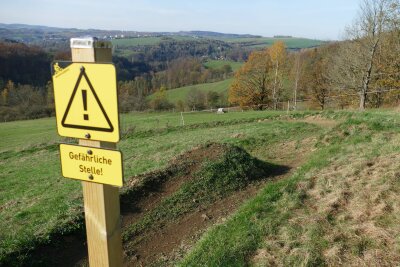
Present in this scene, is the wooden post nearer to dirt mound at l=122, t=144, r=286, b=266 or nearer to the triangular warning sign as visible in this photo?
the triangular warning sign

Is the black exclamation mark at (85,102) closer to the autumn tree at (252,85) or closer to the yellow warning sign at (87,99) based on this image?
the yellow warning sign at (87,99)

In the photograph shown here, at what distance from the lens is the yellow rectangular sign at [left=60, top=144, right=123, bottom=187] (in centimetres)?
263

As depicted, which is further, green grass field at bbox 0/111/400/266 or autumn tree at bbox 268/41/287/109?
autumn tree at bbox 268/41/287/109

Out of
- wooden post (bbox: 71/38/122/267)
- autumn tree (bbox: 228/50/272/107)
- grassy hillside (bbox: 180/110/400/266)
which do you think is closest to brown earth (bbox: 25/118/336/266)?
grassy hillside (bbox: 180/110/400/266)

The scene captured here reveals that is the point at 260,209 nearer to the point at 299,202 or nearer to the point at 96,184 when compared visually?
the point at 299,202

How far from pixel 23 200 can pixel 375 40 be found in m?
30.8

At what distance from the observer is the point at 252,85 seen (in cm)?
5219

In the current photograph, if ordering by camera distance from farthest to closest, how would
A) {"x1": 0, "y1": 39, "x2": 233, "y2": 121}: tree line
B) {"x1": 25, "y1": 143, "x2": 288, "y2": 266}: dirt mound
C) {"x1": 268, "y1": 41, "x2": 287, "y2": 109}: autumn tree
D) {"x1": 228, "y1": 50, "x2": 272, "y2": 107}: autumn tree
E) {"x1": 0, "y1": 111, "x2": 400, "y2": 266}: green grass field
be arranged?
{"x1": 0, "y1": 39, "x2": 233, "y2": 121}: tree line, {"x1": 228, "y1": 50, "x2": 272, "y2": 107}: autumn tree, {"x1": 268, "y1": 41, "x2": 287, "y2": 109}: autumn tree, {"x1": 25, "y1": 143, "x2": 288, "y2": 266}: dirt mound, {"x1": 0, "y1": 111, "x2": 400, "y2": 266}: green grass field

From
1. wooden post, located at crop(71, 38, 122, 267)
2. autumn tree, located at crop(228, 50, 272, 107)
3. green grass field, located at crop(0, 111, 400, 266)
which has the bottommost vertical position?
autumn tree, located at crop(228, 50, 272, 107)

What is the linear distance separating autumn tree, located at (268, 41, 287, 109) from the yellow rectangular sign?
49109mm

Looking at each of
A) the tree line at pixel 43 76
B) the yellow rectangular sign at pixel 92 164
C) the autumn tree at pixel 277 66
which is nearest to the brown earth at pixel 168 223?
the yellow rectangular sign at pixel 92 164

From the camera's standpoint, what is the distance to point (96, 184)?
2746 mm

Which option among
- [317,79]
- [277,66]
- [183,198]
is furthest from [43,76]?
[183,198]

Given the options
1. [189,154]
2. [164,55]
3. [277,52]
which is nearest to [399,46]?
[277,52]
